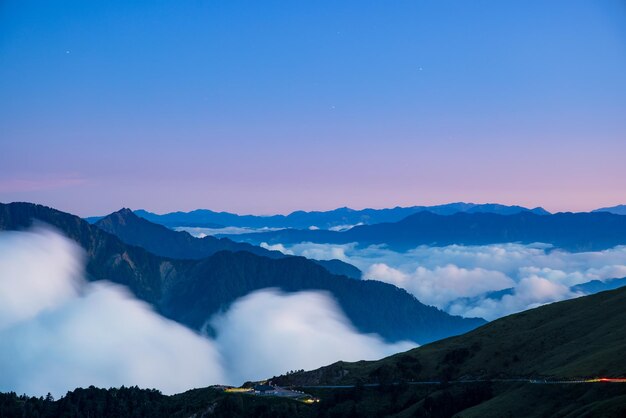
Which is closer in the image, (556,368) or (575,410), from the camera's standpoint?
(575,410)

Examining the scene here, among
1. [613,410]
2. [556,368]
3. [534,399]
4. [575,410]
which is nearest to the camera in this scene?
[613,410]

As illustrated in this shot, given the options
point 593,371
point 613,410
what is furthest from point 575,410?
point 593,371

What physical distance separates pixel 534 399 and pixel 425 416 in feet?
127

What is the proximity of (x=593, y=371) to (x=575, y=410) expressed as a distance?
86.7ft

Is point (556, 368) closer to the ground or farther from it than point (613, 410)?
farther from it

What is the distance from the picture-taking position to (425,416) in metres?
198

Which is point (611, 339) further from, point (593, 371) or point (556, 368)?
point (593, 371)

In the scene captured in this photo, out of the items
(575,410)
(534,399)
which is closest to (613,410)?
(575,410)

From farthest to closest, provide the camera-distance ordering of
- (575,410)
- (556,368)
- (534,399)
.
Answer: (556,368) < (534,399) < (575,410)

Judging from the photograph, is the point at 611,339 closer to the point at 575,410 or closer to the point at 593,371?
the point at 593,371

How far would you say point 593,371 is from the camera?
169 meters

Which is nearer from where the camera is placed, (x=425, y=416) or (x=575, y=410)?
(x=575, y=410)

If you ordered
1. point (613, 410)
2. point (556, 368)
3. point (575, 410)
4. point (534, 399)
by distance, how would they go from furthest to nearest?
point (556, 368) → point (534, 399) → point (575, 410) → point (613, 410)

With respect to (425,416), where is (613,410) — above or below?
below
